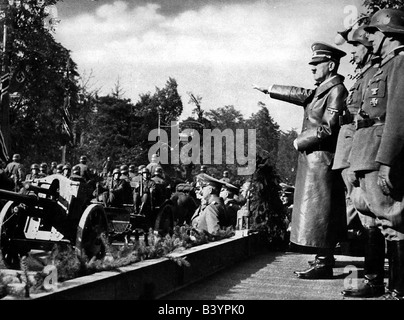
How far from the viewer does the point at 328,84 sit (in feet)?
19.2

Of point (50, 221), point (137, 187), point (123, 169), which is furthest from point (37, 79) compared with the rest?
point (50, 221)

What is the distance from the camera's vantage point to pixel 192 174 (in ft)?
52.1

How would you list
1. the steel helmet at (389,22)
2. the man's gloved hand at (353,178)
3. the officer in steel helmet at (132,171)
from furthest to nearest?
the officer in steel helmet at (132,171) → the man's gloved hand at (353,178) → the steel helmet at (389,22)

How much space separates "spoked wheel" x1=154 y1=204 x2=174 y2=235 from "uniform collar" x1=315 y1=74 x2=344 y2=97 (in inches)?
191

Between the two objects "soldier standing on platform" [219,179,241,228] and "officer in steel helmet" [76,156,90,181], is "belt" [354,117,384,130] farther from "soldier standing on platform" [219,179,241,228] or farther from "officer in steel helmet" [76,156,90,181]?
"officer in steel helmet" [76,156,90,181]

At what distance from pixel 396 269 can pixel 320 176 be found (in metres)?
1.64

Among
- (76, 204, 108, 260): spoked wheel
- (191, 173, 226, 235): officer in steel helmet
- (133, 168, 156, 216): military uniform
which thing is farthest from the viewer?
Answer: (133, 168, 156, 216): military uniform

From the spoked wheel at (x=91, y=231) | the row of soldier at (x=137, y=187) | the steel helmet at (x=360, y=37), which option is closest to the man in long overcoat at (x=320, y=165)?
the steel helmet at (x=360, y=37)

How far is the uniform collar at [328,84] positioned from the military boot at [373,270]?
1.56 metres

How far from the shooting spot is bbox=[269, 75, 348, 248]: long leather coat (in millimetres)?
5727

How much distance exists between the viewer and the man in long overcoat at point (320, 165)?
5.73 metres

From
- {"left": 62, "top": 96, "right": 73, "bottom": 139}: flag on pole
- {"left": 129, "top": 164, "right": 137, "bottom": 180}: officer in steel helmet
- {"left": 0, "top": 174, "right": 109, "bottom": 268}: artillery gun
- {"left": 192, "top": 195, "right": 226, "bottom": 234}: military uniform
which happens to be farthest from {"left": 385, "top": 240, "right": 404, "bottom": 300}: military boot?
{"left": 62, "top": 96, "right": 73, "bottom": 139}: flag on pole

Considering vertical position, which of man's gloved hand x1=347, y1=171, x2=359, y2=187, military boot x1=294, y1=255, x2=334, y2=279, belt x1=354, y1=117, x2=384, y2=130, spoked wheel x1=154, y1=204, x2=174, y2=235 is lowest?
military boot x1=294, y1=255, x2=334, y2=279

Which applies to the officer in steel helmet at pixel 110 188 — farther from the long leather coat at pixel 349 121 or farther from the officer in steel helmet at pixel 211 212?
the long leather coat at pixel 349 121
